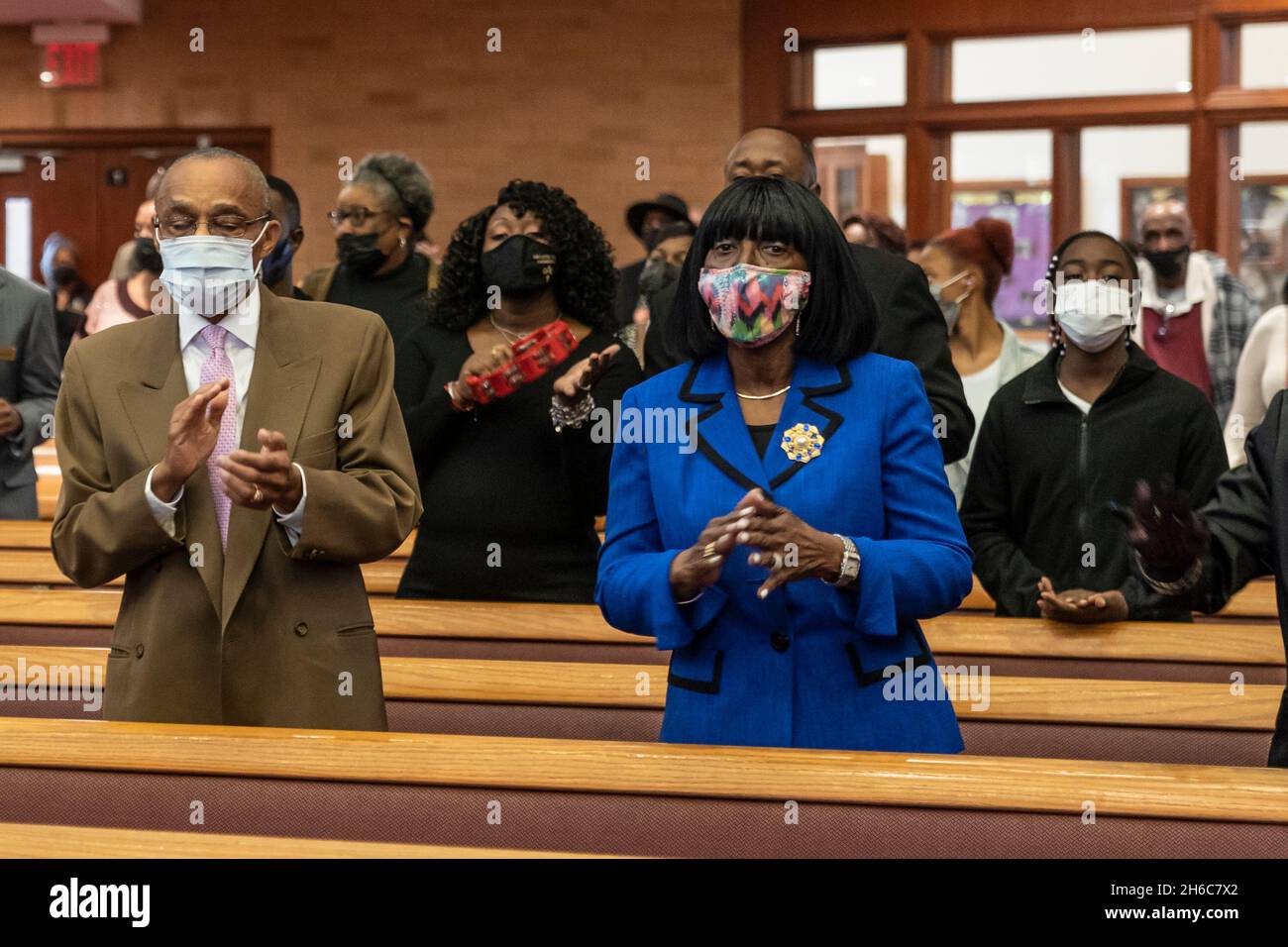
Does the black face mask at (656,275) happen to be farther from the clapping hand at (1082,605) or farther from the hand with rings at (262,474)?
the hand with rings at (262,474)

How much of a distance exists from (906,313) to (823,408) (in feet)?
4.17

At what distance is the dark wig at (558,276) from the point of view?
383cm

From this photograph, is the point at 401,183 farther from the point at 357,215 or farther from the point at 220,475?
the point at 220,475

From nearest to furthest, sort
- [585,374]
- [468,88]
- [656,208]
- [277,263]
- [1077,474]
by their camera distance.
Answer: [585,374] < [1077,474] < [277,263] < [656,208] < [468,88]

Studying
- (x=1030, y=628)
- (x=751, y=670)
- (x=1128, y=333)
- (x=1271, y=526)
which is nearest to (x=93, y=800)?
(x=751, y=670)

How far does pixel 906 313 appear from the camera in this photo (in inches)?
143

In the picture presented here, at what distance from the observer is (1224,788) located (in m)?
2.09

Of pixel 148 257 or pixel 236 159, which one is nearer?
pixel 236 159

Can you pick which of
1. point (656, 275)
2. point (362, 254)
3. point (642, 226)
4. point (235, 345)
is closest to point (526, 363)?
point (235, 345)

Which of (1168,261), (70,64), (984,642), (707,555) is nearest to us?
(707,555)

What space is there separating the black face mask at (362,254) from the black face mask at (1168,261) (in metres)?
3.51

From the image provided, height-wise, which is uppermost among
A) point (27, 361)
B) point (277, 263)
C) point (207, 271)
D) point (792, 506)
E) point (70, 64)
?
point (70, 64)

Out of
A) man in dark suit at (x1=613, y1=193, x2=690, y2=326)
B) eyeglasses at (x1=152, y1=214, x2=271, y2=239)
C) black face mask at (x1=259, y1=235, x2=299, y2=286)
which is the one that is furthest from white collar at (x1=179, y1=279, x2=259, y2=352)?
man in dark suit at (x1=613, y1=193, x2=690, y2=326)

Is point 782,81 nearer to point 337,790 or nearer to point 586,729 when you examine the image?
point 586,729
